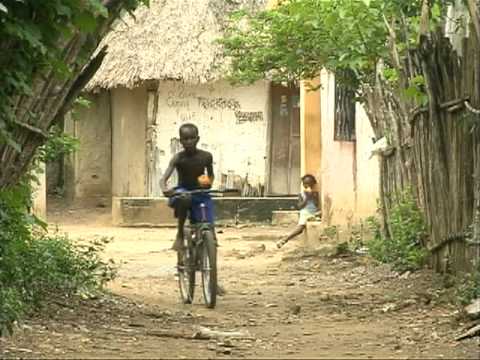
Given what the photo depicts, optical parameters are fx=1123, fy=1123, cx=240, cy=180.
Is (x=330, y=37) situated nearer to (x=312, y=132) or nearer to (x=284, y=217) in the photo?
(x=312, y=132)

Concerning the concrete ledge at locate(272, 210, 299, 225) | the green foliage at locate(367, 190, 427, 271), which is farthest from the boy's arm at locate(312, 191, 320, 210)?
the green foliage at locate(367, 190, 427, 271)

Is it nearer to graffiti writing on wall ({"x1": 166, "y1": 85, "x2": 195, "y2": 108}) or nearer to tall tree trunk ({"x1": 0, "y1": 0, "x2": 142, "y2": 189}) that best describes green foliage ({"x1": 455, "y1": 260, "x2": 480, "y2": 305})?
tall tree trunk ({"x1": 0, "y1": 0, "x2": 142, "y2": 189})

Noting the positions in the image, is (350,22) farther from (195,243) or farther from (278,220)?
(278,220)

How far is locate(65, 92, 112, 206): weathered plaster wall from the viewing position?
24.2 meters

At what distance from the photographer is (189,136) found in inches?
396

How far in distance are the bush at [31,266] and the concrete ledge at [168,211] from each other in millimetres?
10879

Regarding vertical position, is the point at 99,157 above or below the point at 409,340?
above

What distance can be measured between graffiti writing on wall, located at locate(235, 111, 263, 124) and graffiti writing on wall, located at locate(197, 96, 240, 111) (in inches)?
6.2

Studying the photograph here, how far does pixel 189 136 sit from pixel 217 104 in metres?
12.8

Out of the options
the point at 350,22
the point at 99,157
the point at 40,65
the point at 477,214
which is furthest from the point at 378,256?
the point at 99,157

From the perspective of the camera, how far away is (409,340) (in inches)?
275

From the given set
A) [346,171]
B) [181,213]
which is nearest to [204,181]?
[181,213]

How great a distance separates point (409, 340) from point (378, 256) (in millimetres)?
5076

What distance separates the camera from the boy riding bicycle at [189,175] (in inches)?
388
